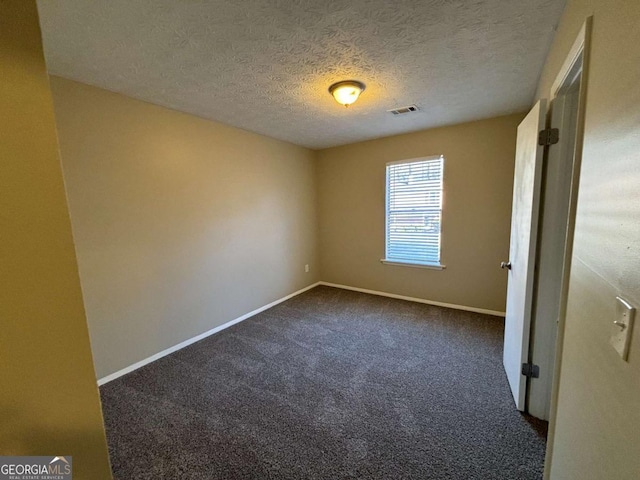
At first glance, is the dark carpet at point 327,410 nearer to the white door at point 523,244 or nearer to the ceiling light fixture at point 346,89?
the white door at point 523,244

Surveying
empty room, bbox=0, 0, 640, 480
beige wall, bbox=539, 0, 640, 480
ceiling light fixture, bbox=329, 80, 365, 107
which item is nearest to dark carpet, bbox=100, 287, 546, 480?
empty room, bbox=0, 0, 640, 480

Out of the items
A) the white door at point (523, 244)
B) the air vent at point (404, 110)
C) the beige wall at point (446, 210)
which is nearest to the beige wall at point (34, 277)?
the white door at point (523, 244)

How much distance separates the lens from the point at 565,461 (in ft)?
3.12

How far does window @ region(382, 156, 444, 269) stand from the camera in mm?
3532

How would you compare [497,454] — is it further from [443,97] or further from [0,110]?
[443,97]

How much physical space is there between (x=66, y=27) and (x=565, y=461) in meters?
3.04

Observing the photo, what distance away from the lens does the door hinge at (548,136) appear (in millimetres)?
1510

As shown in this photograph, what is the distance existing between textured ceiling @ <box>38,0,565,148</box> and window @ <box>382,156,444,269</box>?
1.06m

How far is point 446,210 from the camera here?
3.43 metres

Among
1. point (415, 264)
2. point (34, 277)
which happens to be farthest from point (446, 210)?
point (34, 277)

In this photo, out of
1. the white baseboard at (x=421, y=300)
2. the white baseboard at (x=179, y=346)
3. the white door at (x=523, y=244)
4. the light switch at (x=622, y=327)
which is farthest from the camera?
the white baseboard at (x=421, y=300)

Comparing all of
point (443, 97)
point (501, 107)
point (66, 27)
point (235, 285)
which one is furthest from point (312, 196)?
point (66, 27)

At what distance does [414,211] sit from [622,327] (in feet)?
10.7

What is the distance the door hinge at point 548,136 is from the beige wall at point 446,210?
1.70 meters
